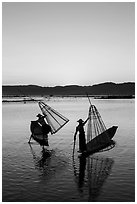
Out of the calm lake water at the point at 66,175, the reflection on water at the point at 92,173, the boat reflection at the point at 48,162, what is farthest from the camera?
the boat reflection at the point at 48,162

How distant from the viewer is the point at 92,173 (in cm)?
1182

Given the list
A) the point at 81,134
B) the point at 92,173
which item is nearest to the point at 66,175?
the point at 92,173

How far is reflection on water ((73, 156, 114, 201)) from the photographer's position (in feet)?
32.4

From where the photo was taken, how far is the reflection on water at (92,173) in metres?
9.87

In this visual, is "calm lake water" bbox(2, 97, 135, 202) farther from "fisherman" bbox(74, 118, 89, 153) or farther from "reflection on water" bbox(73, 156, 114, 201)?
"fisherman" bbox(74, 118, 89, 153)

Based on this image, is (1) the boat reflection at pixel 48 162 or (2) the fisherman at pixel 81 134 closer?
(1) the boat reflection at pixel 48 162

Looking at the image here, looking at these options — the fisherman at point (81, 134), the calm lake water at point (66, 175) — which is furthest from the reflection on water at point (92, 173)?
the fisherman at point (81, 134)

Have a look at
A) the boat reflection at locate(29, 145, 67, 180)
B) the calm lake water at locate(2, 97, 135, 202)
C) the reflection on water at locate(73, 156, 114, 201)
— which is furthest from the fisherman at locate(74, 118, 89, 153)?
the boat reflection at locate(29, 145, 67, 180)

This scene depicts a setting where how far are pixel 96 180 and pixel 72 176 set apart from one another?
104 centimetres

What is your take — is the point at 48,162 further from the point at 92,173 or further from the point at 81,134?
the point at 92,173

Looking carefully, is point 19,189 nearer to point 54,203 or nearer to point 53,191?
point 53,191

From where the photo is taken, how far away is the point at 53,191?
31.7 feet

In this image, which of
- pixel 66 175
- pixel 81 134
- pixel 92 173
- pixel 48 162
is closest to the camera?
pixel 66 175

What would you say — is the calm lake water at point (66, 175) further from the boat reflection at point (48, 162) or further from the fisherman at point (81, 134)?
the fisherman at point (81, 134)
